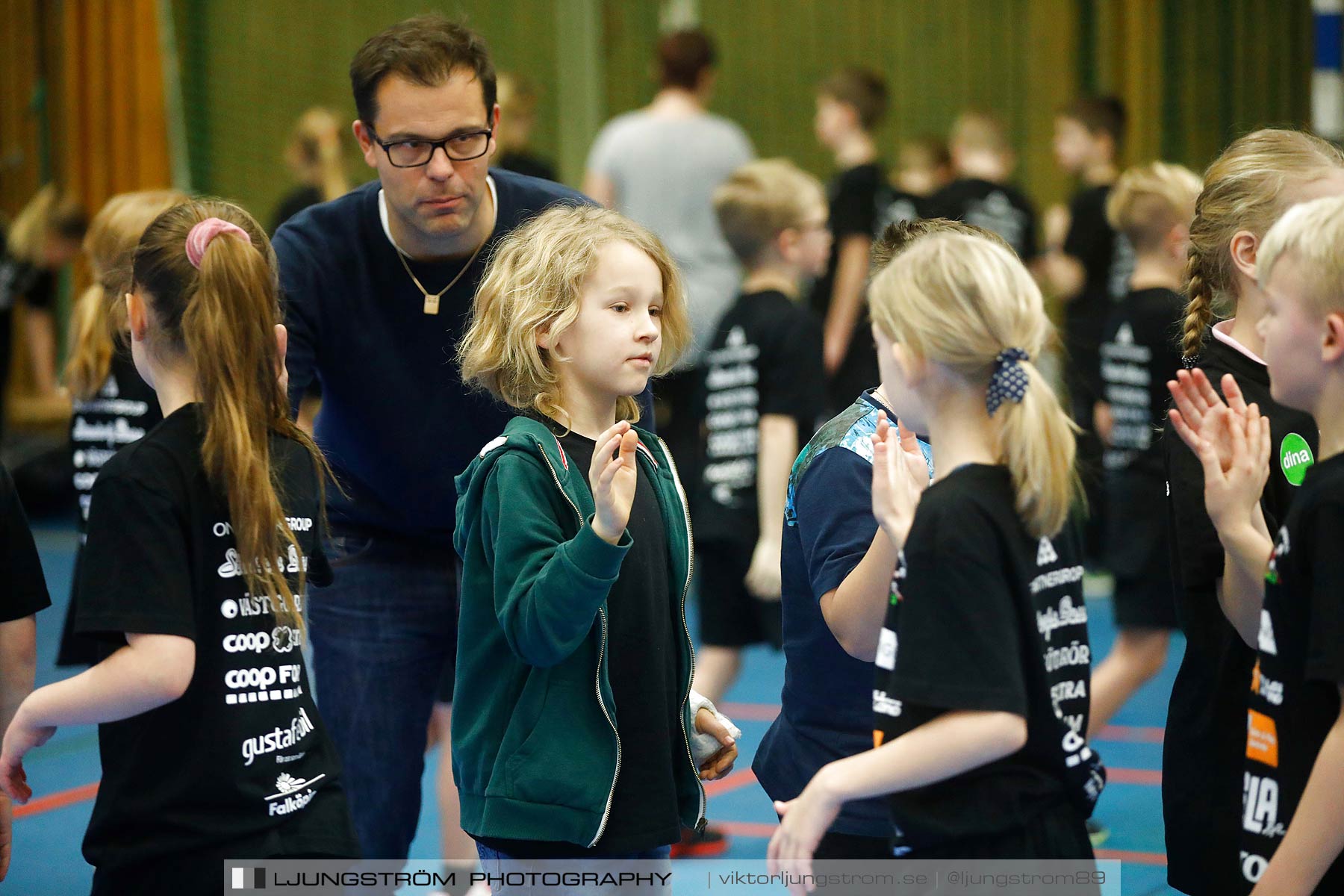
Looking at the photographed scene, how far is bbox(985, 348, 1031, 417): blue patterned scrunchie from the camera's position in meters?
1.73

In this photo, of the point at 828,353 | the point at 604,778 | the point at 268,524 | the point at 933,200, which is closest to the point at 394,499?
the point at 268,524

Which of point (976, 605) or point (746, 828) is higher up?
point (976, 605)

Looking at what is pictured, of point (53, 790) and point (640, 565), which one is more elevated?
point (640, 565)

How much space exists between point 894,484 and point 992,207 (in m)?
4.90

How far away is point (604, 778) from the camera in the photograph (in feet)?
6.82

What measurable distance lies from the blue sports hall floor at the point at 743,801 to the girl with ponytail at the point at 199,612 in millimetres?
1814

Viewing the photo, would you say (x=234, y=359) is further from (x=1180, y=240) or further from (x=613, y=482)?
(x=1180, y=240)

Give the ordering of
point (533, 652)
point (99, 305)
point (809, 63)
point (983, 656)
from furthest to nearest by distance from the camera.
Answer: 1. point (809, 63)
2. point (99, 305)
3. point (533, 652)
4. point (983, 656)

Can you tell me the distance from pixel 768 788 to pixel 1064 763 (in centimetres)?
62

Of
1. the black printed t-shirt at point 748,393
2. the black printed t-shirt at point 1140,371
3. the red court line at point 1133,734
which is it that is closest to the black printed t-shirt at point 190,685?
the black printed t-shirt at point 748,393

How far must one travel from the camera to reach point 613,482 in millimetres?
1963

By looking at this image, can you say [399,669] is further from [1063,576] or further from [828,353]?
[828,353]

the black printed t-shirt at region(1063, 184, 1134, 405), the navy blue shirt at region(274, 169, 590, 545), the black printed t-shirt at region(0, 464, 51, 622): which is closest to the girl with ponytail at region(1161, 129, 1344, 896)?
the navy blue shirt at region(274, 169, 590, 545)

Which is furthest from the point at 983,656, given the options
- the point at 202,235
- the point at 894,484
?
the point at 202,235
